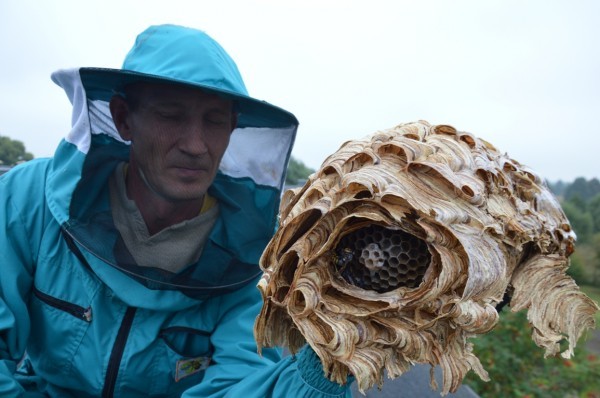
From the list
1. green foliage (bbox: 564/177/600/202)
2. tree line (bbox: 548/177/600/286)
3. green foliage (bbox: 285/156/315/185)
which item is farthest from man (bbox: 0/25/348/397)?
green foliage (bbox: 564/177/600/202)

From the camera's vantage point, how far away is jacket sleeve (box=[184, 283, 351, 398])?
0.90 metres

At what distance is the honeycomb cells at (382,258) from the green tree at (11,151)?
6489 mm

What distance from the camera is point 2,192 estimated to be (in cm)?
125

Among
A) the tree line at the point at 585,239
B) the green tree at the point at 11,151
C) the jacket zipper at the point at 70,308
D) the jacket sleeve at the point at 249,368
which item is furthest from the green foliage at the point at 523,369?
the green tree at the point at 11,151

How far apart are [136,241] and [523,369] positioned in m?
2.12

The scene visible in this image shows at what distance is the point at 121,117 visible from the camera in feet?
4.37

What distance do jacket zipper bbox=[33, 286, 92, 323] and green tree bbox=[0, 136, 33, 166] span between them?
18.7ft

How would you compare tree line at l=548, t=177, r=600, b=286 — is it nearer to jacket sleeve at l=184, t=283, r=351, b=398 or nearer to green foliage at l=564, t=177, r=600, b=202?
jacket sleeve at l=184, t=283, r=351, b=398

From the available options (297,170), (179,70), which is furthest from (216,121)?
(297,170)

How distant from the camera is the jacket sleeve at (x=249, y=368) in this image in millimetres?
897

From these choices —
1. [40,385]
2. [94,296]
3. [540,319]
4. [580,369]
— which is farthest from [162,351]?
[580,369]

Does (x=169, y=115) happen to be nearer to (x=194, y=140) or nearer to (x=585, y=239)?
(x=194, y=140)

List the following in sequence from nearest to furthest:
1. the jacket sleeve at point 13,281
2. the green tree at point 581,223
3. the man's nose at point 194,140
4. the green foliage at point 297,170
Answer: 1. the jacket sleeve at point 13,281
2. the man's nose at point 194,140
3. the green tree at point 581,223
4. the green foliage at point 297,170

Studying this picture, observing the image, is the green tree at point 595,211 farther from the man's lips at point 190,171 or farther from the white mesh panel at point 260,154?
the man's lips at point 190,171
